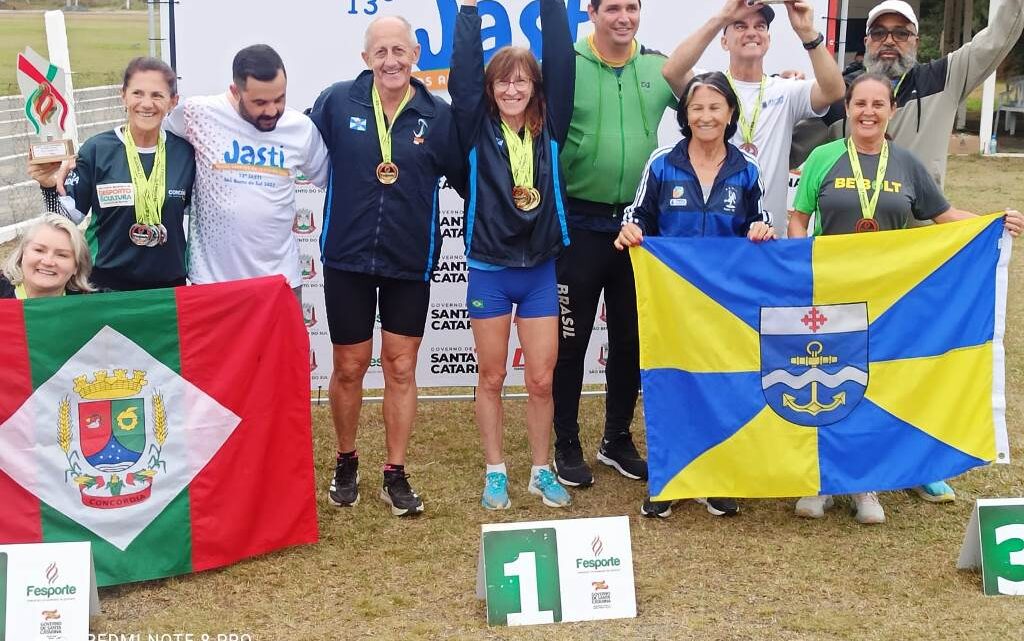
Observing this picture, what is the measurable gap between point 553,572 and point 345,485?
1.44 metres

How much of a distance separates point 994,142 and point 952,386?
15.8m

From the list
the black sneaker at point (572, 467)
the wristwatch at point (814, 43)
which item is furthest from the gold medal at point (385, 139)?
the wristwatch at point (814, 43)

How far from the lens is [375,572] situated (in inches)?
161

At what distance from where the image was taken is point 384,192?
13.9ft

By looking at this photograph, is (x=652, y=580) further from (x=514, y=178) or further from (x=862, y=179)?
(x=862, y=179)

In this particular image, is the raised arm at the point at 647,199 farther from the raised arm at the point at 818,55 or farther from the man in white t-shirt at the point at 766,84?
the raised arm at the point at 818,55

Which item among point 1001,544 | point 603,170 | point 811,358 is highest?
point 603,170

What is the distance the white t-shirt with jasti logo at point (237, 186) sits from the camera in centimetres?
413

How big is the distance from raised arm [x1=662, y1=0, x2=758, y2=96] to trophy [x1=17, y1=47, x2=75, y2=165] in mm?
2409

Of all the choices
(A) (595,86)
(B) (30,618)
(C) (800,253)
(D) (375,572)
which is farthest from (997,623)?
(B) (30,618)

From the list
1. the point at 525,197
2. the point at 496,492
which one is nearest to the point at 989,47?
the point at 525,197

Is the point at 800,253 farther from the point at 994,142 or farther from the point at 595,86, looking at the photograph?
the point at 994,142

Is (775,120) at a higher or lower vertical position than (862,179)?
higher

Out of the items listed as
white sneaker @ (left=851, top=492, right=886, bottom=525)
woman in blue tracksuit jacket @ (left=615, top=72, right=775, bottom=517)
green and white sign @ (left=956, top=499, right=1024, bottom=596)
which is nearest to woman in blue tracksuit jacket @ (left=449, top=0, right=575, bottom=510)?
woman in blue tracksuit jacket @ (left=615, top=72, right=775, bottom=517)
